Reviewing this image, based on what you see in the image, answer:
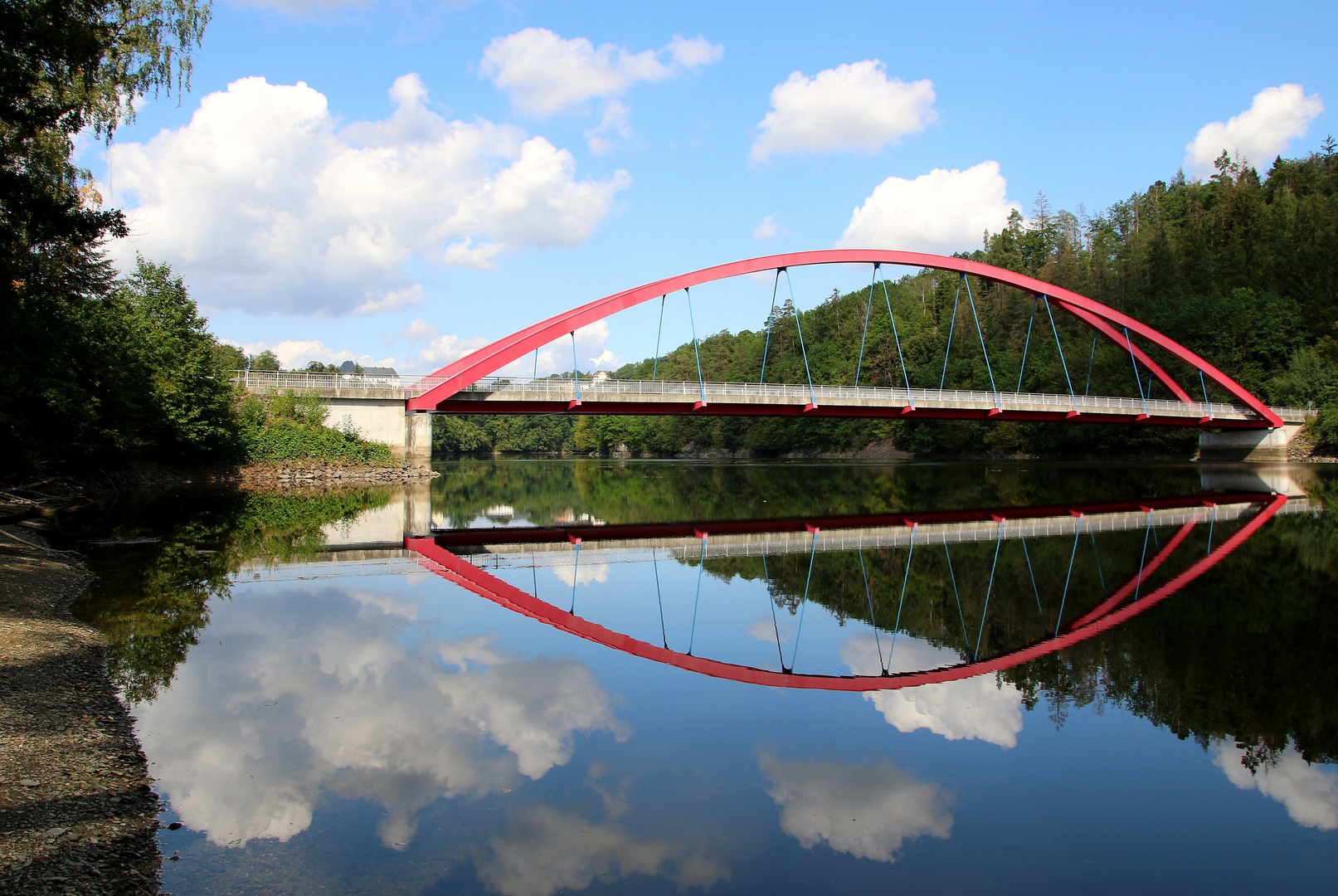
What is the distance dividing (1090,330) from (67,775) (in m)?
80.9

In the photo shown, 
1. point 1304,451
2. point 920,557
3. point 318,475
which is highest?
point 1304,451

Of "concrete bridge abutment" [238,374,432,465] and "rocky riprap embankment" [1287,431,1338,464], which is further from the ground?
"concrete bridge abutment" [238,374,432,465]

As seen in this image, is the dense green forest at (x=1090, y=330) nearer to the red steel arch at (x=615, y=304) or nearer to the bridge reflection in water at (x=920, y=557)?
the red steel arch at (x=615, y=304)

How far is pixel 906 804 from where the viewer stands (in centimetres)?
544

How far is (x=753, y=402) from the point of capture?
127ft

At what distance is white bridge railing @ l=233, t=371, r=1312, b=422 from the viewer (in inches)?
1473

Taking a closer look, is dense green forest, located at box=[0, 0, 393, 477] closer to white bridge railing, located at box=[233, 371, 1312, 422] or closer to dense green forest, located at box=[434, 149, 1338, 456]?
white bridge railing, located at box=[233, 371, 1312, 422]

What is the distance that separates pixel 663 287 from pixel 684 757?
31.3 metres

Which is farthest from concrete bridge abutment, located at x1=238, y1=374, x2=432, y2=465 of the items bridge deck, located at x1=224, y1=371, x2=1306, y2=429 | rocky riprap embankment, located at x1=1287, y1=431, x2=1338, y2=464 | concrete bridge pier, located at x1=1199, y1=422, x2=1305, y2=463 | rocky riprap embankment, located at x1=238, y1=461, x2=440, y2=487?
rocky riprap embankment, located at x1=1287, y1=431, x2=1338, y2=464

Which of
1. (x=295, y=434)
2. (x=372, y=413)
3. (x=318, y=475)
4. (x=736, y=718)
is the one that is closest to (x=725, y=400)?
(x=372, y=413)

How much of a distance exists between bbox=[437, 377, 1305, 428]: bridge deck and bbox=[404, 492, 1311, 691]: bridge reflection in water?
14381 millimetres

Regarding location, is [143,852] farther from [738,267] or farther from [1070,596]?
[738,267]

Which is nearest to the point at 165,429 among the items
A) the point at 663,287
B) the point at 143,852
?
the point at 663,287

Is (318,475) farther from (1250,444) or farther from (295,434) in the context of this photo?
(1250,444)
